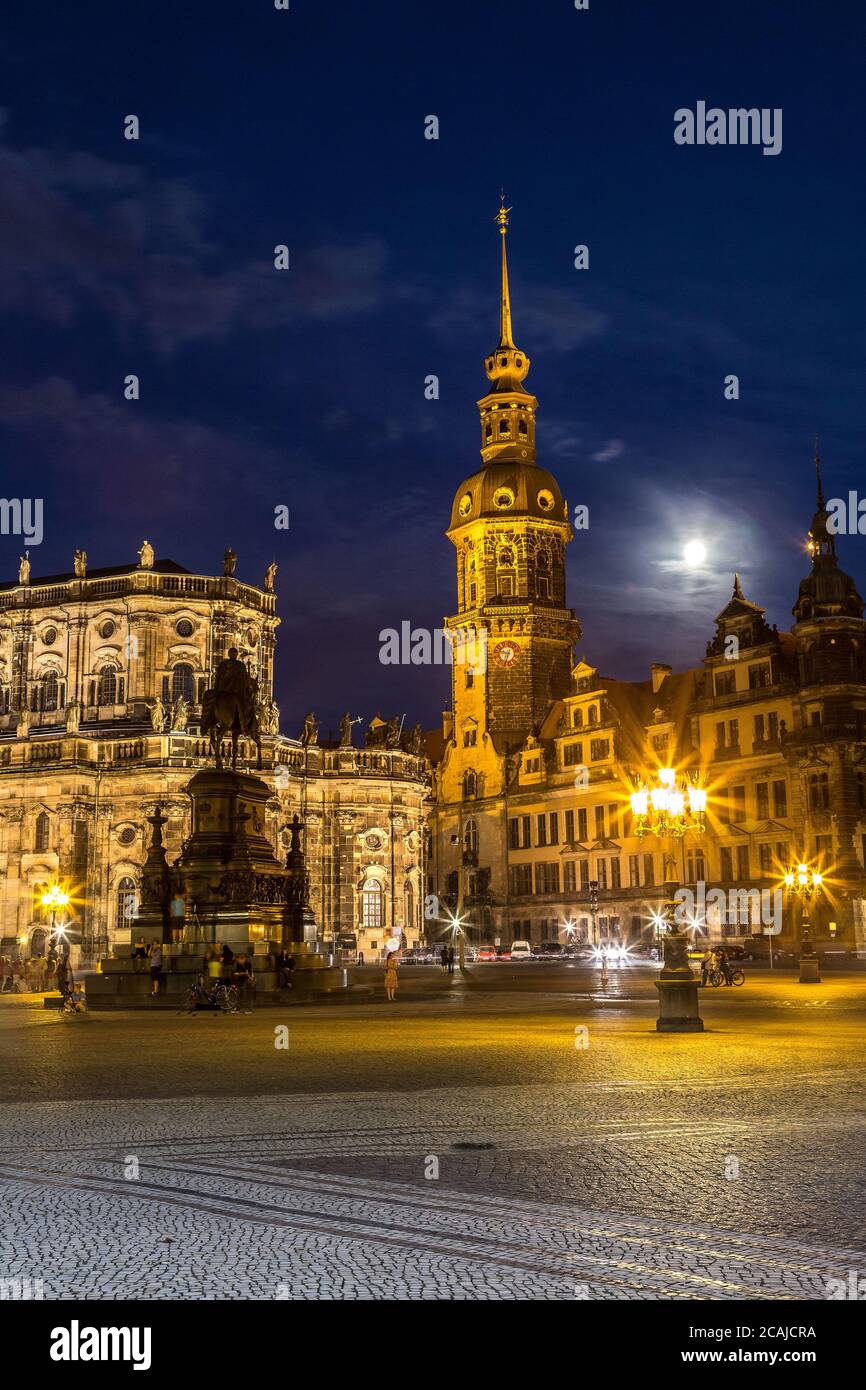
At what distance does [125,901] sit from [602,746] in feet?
100

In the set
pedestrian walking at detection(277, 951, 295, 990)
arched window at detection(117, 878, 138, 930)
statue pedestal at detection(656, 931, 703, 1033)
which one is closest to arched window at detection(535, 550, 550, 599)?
arched window at detection(117, 878, 138, 930)

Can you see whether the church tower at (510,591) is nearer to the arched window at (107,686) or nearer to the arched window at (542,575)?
the arched window at (542,575)

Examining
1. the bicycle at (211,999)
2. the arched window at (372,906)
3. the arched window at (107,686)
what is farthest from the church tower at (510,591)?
the bicycle at (211,999)

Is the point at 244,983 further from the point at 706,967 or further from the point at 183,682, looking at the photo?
the point at 183,682

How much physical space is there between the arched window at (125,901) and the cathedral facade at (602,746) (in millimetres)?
20430

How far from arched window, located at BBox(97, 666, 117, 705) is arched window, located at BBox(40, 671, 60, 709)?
3.39 metres

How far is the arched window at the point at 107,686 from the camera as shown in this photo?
84.2 m

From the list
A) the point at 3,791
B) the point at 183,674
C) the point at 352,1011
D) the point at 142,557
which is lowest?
the point at 352,1011

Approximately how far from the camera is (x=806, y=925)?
4581 cm

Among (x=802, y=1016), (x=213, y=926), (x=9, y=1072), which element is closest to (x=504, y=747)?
(x=213, y=926)

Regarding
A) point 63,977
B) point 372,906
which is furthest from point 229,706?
point 372,906
